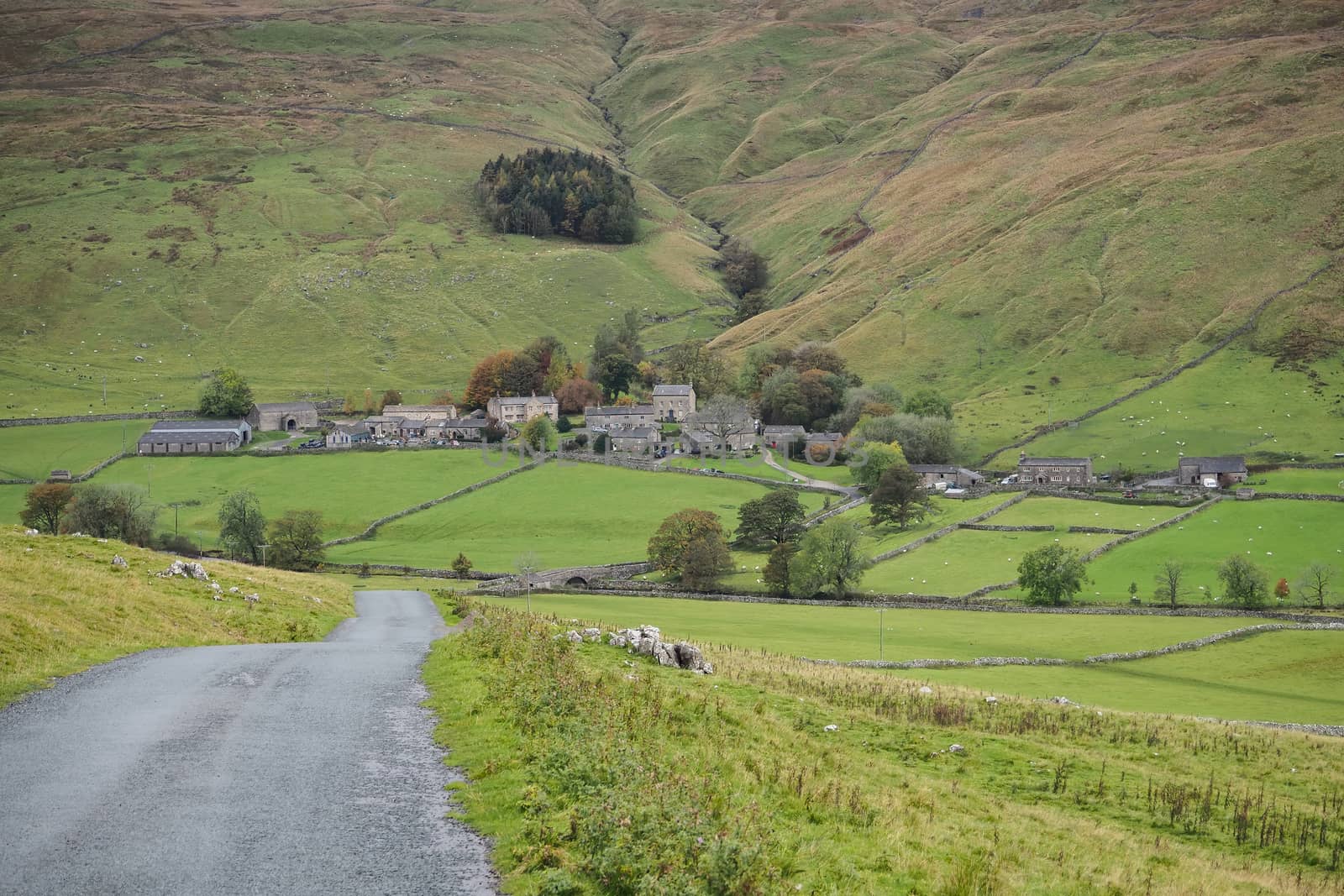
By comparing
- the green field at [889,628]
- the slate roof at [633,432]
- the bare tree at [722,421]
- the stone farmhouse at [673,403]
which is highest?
the stone farmhouse at [673,403]

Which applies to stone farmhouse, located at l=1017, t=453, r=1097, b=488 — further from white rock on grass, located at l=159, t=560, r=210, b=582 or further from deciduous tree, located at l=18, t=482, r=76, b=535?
deciduous tree, located at l=18, t=482, r=76, b=535

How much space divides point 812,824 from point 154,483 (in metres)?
128

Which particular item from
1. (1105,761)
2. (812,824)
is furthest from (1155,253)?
(812,824)

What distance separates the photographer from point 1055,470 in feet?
426

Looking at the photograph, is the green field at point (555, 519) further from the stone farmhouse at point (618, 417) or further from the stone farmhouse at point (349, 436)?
the stone farmhouse at point (349, 436)

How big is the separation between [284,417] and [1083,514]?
390 ft

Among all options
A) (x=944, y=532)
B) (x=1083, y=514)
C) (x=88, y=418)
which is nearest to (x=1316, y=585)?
(x=1083, y=514)

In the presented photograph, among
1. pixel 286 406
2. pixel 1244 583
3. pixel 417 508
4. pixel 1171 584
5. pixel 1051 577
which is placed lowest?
pixel 1171 584

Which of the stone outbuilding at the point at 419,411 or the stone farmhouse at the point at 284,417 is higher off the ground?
the stone outbuilding at the point at 419,411

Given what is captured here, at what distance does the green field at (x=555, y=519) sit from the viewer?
102312 mm

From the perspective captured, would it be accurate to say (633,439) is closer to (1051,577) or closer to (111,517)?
(111,517)

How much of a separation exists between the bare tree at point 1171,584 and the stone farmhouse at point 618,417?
8736 cm

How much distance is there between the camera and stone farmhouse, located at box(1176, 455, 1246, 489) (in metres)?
117

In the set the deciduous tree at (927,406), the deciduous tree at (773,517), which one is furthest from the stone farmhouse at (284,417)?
the deciduous tree at (927,406)
